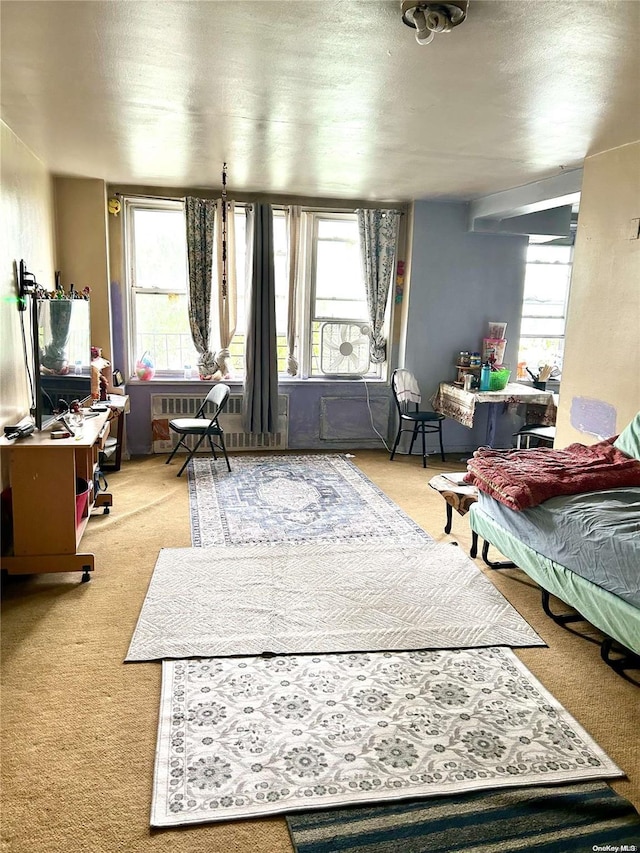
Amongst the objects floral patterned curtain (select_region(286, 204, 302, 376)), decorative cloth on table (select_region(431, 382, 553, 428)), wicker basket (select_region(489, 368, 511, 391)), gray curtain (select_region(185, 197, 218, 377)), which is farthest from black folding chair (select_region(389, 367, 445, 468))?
gray curtain (select_region(185, 197, 218, 377))

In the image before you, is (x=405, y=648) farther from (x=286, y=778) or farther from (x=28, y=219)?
(x=28, y=219)

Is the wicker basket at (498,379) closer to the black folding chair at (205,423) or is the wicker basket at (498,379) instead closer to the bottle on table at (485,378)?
the bottle on table at (485,378)

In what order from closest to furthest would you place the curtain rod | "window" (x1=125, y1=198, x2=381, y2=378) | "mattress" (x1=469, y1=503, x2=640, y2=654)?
"mattress" (x1=469, y1=503, x2=640, y2=654) → the curtain rod → "window" (x1=125, y1=198, x2=381, y2=378)

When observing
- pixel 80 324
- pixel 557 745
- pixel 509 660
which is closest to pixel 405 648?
pixel 509 660

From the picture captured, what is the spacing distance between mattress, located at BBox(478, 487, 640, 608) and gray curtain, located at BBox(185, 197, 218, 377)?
11.4 feet

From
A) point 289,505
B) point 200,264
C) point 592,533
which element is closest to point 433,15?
point 592,533

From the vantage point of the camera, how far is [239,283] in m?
5.89

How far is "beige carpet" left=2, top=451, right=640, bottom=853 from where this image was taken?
1.75 m

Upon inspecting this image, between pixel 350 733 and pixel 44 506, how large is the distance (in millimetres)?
1989

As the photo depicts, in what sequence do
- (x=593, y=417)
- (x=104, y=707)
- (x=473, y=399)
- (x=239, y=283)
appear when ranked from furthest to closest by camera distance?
(x=239, y=283), (x=473, y=399), (x=593, y=417), (x=104, y=707)

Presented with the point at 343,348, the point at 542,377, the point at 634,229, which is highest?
the point at 634,229

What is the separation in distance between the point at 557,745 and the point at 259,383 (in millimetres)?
4252

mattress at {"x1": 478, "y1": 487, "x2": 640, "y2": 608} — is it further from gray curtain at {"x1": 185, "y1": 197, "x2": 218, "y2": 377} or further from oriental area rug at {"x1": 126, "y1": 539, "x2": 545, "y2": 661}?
gray curtain at {"x1": 185, "y1": 197, "x2": 218, "y2": 377}

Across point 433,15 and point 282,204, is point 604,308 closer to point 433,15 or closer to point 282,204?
point 433,15
